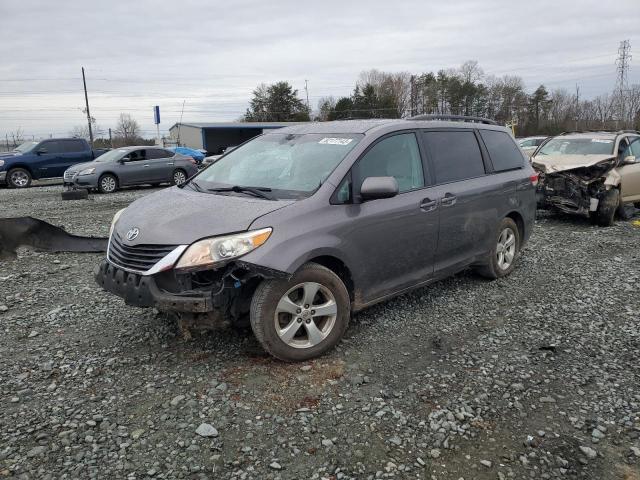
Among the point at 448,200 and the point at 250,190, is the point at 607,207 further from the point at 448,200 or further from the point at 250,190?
the point at 250,190

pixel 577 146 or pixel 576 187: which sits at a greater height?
pixel 577 146

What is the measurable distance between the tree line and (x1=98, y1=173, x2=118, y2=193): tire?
44749 mm

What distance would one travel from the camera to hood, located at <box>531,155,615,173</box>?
9.62m

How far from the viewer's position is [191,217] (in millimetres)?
3719

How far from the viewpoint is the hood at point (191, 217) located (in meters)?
3.55

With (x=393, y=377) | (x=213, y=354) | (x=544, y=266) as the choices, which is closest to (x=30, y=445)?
(x=213, y=354)

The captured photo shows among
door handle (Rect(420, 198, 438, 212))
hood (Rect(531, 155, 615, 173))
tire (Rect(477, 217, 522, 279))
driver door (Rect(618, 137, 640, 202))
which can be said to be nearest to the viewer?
door handle (Rect(420, 198, 438, 212))

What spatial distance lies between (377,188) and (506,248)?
2772mm

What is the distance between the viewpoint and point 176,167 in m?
18.2

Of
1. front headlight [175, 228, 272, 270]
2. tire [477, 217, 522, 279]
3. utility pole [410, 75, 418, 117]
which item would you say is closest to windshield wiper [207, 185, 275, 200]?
front headlight [175, 228, 272, 270]

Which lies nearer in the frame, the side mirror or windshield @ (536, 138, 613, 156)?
the side mirror

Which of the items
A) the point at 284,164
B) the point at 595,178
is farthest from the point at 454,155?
the point at 595,178

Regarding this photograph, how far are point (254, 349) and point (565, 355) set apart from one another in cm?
246

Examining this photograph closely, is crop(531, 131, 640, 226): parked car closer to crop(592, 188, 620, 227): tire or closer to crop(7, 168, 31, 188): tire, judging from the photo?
crop(592, 188, 620, 227): tire
